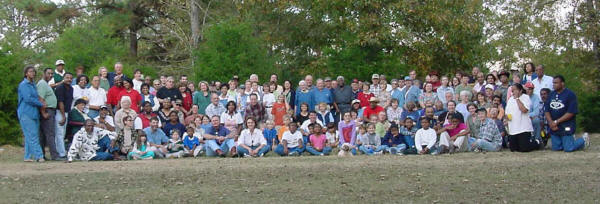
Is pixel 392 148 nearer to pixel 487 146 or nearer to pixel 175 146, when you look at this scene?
pixel 487 146

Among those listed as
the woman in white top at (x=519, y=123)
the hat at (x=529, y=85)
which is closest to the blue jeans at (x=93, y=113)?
→ the woman in white top at (x=519, y=123)

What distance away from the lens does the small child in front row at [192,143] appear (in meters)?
A: 15.7

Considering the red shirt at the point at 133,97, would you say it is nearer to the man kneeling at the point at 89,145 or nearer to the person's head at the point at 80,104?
the person's head at the point at 80,104

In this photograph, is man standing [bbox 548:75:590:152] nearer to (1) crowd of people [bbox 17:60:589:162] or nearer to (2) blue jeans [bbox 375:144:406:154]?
(1) crowd of people [bbox 17:60:589:162]

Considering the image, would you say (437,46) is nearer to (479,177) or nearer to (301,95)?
(301,95)

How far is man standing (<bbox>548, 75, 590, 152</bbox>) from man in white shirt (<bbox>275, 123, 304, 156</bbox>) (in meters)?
5.03

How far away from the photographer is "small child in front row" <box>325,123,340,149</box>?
16391mm

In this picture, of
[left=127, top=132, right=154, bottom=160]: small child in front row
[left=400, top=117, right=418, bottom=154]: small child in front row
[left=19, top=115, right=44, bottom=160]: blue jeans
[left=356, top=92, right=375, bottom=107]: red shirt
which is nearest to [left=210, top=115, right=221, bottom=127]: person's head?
[left=127, top=132, right=154, bottom=160]: small child in front row

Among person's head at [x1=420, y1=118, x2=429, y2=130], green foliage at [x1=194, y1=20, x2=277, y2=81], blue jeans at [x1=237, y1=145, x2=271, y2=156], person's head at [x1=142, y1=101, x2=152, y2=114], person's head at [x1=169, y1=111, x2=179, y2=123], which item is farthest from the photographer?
green foliage at [x1=194, y1=20, x2=277, y2=81]

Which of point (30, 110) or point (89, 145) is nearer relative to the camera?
point (30, 110)

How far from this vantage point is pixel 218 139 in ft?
51.6

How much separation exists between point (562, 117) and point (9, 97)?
14.6 m

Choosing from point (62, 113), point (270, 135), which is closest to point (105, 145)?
point (62, 113)

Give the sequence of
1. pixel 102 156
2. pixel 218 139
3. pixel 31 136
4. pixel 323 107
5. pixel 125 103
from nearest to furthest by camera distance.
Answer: pixel 31 136, pixel 102 156, pixel 125 103, pixel 218 139, pixel 323 107
